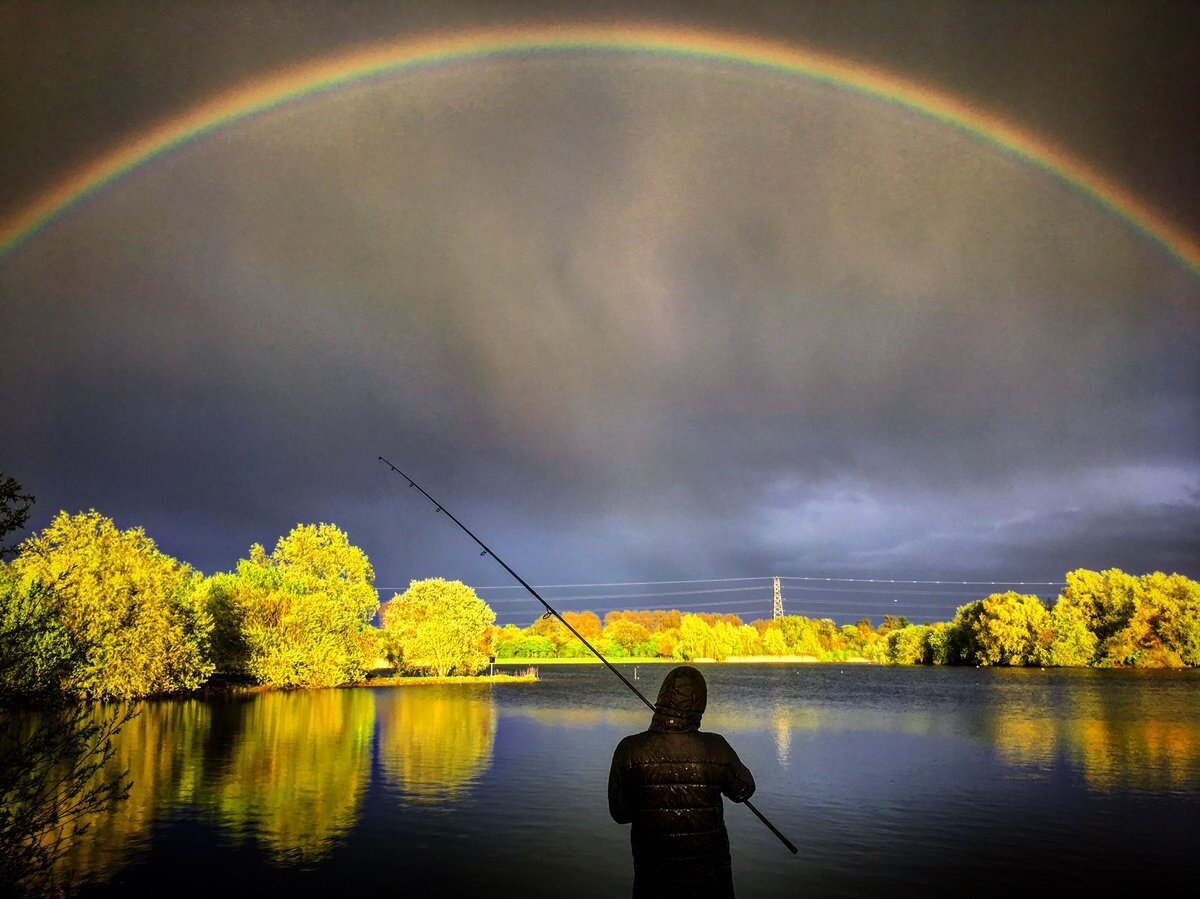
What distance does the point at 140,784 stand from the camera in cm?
2341

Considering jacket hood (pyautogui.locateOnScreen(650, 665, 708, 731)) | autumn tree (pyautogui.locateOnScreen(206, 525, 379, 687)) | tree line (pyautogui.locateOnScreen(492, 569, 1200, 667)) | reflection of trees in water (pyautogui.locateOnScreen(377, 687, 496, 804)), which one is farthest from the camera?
tree line (pyautogui.locateOnScreen(492, 569, 1200, 667))

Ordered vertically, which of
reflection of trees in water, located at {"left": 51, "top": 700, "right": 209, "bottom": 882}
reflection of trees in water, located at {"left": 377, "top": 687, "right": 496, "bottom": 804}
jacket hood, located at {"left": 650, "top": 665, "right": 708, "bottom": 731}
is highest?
jacket hood, located at {"left": 650, "top": 665, "right": 708, "bottom": 731}

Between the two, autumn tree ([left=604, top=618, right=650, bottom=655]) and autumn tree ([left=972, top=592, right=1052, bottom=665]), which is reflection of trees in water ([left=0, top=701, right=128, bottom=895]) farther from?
autumn tree ([left=604, top=618, right=650, bottom=655])

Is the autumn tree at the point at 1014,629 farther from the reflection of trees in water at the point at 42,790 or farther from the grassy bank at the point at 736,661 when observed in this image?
the reflection of trees in water at the point at 42,790

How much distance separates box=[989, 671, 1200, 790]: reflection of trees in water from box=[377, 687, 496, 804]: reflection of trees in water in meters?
20.5

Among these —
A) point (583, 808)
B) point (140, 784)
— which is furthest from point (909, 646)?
point (140, 784)

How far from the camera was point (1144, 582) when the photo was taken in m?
112

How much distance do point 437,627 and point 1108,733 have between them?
2438 inches

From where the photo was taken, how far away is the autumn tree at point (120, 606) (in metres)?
46.8

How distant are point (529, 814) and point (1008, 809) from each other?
13.2 metres

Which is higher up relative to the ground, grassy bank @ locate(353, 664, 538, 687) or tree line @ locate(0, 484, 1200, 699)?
tree line @ locate(0, 484, 1200, 699)

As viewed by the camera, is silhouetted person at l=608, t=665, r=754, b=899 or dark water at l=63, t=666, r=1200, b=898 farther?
dark water at l=63, t=666, r=1200, b=898

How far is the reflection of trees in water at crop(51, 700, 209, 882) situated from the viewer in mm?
15523

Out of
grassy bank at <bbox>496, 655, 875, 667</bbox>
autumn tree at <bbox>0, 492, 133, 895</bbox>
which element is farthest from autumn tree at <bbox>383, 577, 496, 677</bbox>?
grassy bank at <bbox>496, 655, 875, 667</bbox>
